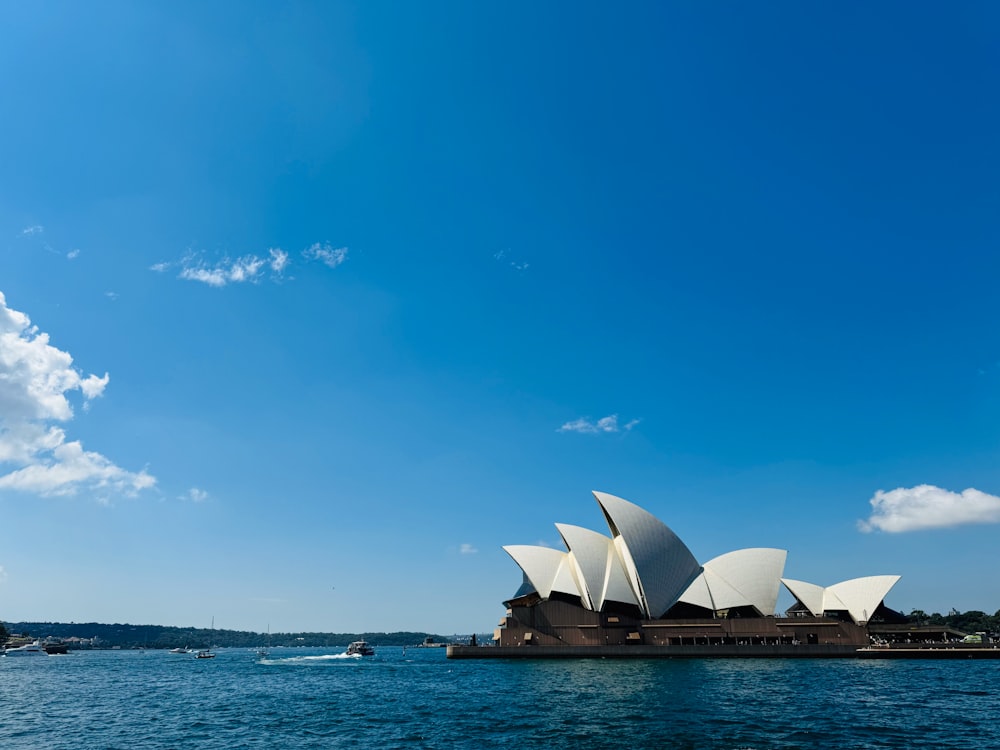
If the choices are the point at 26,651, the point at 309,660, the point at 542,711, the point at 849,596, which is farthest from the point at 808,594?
the point at 26,651

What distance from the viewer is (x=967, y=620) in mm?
133250

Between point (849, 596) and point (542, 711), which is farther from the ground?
point (849, 596)

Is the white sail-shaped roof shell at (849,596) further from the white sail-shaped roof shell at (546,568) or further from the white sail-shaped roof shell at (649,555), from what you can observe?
the white sail-shaped roof shell at (546,568)

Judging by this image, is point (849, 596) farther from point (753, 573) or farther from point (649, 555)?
point (649, 555)

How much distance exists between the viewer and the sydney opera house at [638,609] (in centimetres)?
6700

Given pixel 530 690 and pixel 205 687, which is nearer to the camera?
pixel 530 690

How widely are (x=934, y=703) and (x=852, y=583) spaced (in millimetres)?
54194

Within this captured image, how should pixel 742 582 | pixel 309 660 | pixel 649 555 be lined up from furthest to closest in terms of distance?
1. pixel 309 660
2. pixel 742 582
3. pixel 649 555

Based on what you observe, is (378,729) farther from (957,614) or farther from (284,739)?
(957,614)

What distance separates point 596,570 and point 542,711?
40.3 m

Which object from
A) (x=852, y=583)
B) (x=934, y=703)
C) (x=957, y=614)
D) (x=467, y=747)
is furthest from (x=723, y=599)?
(x=957, y=614)

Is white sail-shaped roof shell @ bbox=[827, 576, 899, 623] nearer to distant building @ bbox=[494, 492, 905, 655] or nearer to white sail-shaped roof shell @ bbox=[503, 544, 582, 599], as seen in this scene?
distant building @ bbox=[494, 492, 905, 655]

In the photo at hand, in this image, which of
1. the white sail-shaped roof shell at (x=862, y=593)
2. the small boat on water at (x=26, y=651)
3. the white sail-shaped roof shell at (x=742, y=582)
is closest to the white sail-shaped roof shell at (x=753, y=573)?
the white sail-shaped roof shell at (x=742, y=582)

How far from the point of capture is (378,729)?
87.7 feet
